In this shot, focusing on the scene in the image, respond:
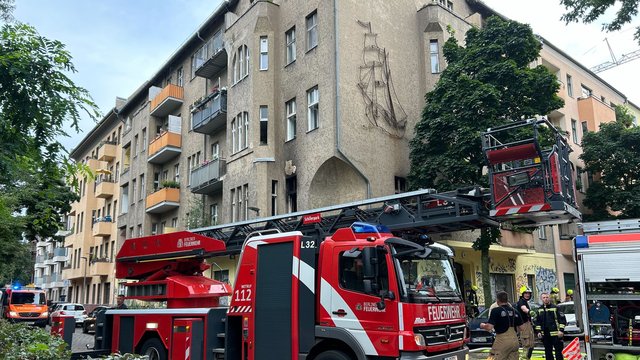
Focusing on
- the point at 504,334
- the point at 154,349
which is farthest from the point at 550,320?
the point at 154,349

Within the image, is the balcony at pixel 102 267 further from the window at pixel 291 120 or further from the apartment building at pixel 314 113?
the window at pixel 291 120

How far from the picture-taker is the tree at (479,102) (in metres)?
20.1

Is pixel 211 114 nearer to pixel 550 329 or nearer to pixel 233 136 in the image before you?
pixel 233 136

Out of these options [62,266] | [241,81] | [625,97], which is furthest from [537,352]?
[62,266]

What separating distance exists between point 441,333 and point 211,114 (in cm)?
2170

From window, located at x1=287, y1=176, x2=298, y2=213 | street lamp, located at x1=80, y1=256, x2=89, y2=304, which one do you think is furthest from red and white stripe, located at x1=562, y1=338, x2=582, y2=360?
street lamp, located at x1=80, y1=256, x2=89, y2=304

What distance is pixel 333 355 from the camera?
8.55 meters

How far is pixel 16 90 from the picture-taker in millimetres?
5641

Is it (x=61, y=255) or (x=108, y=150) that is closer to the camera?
(x=108, y=150)

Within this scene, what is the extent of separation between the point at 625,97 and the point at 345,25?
35.1 m

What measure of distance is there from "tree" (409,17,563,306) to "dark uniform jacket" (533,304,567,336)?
789 cm

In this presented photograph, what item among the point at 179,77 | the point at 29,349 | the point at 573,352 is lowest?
the point at 573,352

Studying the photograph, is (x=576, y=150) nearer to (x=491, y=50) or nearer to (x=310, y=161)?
(x=491, y=50)

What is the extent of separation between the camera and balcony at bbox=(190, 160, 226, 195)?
87.9 ft
